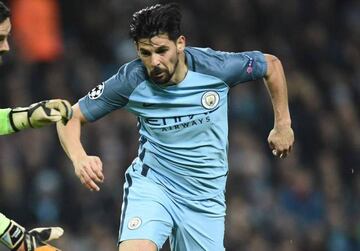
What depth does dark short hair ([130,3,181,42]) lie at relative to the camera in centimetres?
653

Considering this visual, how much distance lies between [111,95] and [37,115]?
2.15ft

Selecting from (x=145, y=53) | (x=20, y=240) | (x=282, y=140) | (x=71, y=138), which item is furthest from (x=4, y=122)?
(x=282, y=140)

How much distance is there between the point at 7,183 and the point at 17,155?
1.08ft

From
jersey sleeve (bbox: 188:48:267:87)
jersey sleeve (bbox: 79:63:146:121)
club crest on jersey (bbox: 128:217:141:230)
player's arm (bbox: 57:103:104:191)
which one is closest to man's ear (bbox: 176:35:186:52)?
jersey sleeve (bbox: 188:48:267:87)

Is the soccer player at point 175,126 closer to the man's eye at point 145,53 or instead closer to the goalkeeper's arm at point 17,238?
the man's eye at point 145,53

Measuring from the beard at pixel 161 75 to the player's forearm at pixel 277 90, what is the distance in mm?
653

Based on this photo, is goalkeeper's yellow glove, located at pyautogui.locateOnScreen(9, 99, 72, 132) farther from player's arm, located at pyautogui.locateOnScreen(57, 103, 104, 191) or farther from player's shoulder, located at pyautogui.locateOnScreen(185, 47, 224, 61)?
player's shoulder, located at pyautogui.locateOnScreen(185, 47, 224, 61)

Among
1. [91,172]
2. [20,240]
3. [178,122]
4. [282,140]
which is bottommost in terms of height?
[20,240]

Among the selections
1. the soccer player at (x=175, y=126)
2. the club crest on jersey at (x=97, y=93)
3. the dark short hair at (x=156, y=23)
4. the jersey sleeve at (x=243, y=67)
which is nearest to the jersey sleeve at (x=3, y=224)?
the soccer player at (x=175, y=126)

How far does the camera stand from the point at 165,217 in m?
6.63

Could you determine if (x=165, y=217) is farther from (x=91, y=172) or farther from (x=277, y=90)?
(x=277, y=90)

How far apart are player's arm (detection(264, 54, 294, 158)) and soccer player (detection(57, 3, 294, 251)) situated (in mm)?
180

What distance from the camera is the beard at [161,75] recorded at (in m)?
6.54

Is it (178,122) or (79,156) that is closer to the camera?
(79,156)
